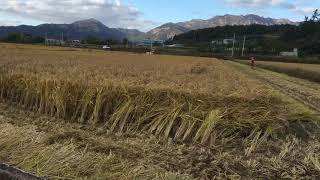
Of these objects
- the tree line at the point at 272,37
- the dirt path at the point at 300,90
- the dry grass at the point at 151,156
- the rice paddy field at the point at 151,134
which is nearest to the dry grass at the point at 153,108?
the rice paddy field at the point at 151,134

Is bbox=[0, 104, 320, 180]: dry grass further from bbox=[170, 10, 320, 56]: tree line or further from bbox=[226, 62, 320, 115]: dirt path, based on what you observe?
bbox=[170, 10, 320, 56]: tree line

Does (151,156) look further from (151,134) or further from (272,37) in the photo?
(272,37)

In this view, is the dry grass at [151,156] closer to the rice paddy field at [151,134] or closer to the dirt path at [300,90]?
the rice paddy field at [151,134]

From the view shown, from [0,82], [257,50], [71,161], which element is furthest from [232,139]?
[257,50]

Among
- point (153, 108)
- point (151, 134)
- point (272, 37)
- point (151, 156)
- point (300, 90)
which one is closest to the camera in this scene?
point (151, 156)

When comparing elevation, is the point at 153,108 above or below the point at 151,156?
above

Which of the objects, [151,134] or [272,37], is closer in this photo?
[151,134]

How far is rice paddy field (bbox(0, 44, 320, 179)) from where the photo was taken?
7.01 meters

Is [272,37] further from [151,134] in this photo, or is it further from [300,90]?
[151,134]

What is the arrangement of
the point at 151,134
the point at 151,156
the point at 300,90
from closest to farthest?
the point at 151,156 → the point at 151,134 → the point at 300,90

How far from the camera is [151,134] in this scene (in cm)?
975

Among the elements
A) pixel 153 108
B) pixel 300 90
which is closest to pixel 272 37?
pixel 300 90

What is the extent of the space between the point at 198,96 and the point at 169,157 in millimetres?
3146

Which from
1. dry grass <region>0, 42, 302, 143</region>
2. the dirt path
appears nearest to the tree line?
the dirt path
